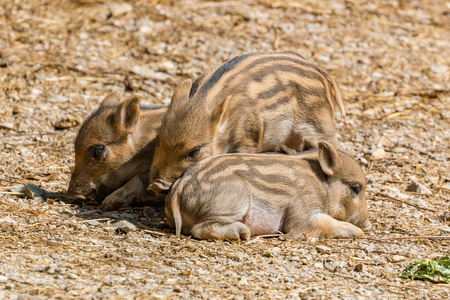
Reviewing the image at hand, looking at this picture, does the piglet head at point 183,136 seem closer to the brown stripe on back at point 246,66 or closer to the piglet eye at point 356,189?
the brown stripe on back at point 246,66

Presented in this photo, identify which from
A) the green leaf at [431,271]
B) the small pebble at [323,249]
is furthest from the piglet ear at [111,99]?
the green leaf at [431,271]

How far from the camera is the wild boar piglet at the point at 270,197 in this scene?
467 centimetres

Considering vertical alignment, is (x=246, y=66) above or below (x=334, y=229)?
above

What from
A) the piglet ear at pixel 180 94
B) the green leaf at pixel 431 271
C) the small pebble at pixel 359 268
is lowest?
the small pebble at pixel 359 268

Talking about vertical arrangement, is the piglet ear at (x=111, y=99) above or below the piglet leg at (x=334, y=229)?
above

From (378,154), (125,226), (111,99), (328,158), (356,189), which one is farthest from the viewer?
(378,154)

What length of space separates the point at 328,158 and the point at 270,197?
58 centimetres

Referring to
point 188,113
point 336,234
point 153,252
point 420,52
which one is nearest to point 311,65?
point 188,113

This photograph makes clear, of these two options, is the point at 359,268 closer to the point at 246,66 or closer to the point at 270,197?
the point at 270,197

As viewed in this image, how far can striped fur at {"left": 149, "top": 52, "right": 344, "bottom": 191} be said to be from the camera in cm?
523

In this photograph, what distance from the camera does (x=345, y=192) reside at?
17.1ft

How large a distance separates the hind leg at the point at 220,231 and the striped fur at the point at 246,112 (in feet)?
1.82

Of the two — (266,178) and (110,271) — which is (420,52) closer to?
(266,178)

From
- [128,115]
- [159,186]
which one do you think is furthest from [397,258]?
[128,115]
